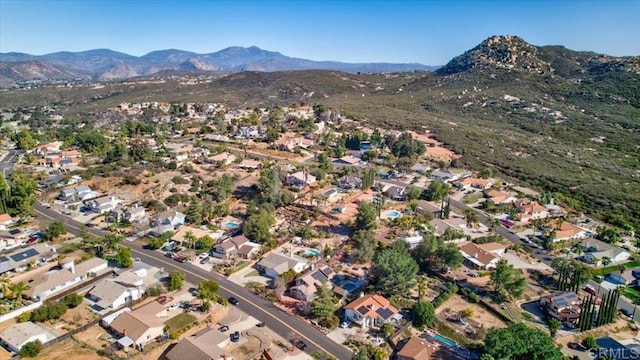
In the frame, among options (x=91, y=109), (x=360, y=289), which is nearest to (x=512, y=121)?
(x=360, y=289)

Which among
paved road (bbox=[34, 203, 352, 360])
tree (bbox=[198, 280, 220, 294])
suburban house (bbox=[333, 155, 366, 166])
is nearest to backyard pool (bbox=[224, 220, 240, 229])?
paved road (bbox=[34, 203, 352, 360])

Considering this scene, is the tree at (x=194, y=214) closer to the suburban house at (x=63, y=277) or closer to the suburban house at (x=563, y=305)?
the suburban house at (x=63, y=277)

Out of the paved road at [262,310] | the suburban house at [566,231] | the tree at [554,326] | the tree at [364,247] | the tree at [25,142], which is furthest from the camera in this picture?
the tree at [25,142]

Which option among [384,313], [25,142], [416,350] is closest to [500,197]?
[384,313]

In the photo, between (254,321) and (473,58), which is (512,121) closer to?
(473,58)

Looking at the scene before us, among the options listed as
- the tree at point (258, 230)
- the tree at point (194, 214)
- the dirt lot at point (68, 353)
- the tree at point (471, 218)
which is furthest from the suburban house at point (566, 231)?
the dirt lot at point (68, 353)

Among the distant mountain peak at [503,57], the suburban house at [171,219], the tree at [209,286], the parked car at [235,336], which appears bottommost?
the parked car at [235,336]

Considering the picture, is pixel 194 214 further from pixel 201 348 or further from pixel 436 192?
pixel 436 192

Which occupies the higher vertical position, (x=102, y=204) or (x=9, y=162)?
A: (x=9, y=162)
